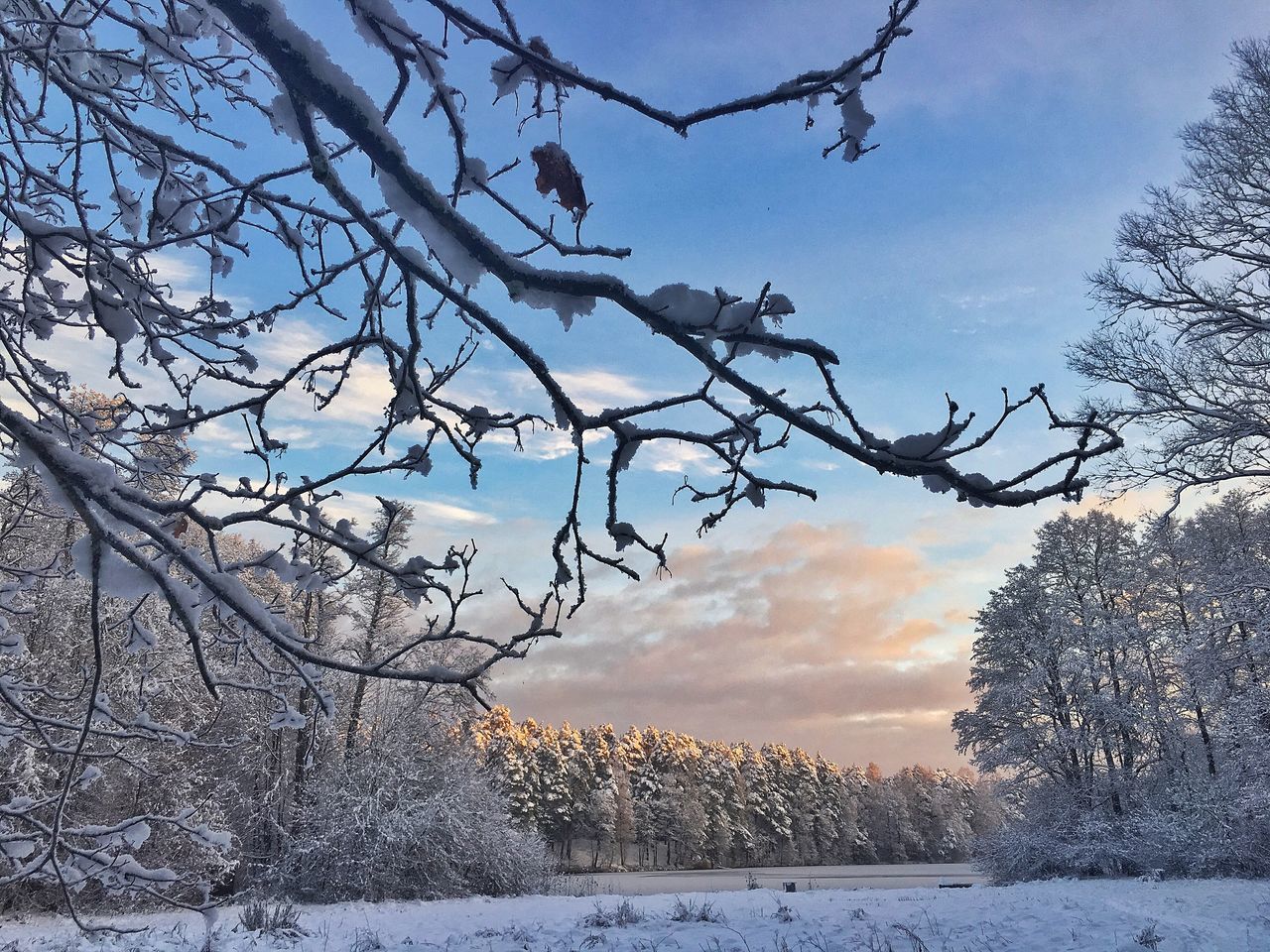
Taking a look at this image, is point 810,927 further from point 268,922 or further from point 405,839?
point 405,839

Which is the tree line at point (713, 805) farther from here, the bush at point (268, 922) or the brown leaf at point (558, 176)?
the brown leaf at point (558, 176)

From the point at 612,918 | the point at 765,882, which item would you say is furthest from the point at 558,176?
the point at 765,882

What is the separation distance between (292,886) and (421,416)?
14939 mm

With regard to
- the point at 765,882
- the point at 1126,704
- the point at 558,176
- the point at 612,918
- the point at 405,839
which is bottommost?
the point at 765,882

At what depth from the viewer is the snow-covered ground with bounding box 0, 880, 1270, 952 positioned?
6945 mm

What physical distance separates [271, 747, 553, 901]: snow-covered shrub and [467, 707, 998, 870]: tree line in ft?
101

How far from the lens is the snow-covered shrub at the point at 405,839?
13.9 meters

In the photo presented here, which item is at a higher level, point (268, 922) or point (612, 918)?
point (268, 922)

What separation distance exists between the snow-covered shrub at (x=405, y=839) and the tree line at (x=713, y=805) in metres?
30.7

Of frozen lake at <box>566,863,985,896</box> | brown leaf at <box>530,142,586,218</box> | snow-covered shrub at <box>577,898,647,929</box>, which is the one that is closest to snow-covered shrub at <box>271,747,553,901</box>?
frozen lake at <box>566,863,985,896</box>

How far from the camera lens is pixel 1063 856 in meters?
16.5

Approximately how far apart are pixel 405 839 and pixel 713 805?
45.6 meters

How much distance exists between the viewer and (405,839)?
556 inches

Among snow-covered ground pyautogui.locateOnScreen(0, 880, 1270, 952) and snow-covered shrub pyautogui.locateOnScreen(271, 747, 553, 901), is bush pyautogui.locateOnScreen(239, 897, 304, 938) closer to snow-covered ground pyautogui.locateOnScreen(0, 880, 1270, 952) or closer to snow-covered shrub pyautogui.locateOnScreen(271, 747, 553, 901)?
snow-covered ground pyautogui.locateOnScreen(0, 880, 1270, 952)
